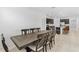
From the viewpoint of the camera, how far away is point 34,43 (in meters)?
1.33

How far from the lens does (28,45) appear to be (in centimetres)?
130

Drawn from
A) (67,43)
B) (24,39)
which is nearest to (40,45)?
(24,39)

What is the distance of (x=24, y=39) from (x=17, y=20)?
28 cm

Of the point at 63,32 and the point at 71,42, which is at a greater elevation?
the point at 63,32

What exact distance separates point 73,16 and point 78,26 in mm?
158

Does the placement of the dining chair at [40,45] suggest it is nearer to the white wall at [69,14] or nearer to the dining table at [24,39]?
the dining table at [24,39]

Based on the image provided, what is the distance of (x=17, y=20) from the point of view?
131 cm

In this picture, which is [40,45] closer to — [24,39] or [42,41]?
[42,41]

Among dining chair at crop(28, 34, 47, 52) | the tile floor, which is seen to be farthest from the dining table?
the tile floor

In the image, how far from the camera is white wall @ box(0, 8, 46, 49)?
1283 millimetres

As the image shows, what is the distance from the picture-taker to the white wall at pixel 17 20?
1.28m

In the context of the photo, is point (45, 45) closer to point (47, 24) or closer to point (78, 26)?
point (47, 24)
